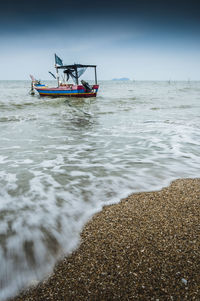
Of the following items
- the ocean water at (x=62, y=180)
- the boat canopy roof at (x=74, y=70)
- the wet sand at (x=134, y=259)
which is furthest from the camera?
the boat canopy roof at (x=74, y=70)

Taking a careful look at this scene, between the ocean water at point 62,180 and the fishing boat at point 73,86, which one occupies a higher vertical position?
the fishing boat at point 73,86

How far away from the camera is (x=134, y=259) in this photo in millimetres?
2041

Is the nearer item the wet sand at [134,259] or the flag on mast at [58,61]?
the wet sand at [134,259]

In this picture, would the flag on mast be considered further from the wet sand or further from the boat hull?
the wet sand

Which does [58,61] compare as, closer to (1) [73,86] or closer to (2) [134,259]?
(1) [73,86]

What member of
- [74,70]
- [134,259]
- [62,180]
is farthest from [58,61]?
[134,259]

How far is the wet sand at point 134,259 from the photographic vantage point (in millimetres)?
1729

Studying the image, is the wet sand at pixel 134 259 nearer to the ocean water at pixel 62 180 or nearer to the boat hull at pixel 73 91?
the ocean water at pixel 62 180

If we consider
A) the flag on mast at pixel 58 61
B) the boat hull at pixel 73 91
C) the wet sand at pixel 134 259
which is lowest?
the wet sand at pixel 134 259

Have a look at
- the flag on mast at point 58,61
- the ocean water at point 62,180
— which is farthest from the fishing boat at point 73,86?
the ocean water at point 62,180

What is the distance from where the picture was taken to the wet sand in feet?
5.67

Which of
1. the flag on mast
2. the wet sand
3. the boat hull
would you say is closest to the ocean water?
the wet sand

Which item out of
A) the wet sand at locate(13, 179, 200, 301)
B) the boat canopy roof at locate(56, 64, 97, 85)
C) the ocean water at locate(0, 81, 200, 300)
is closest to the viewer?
the wet sand at locate(13, 179, 200, 301)

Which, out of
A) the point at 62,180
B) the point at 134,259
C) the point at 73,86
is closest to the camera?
the point at 134,259
